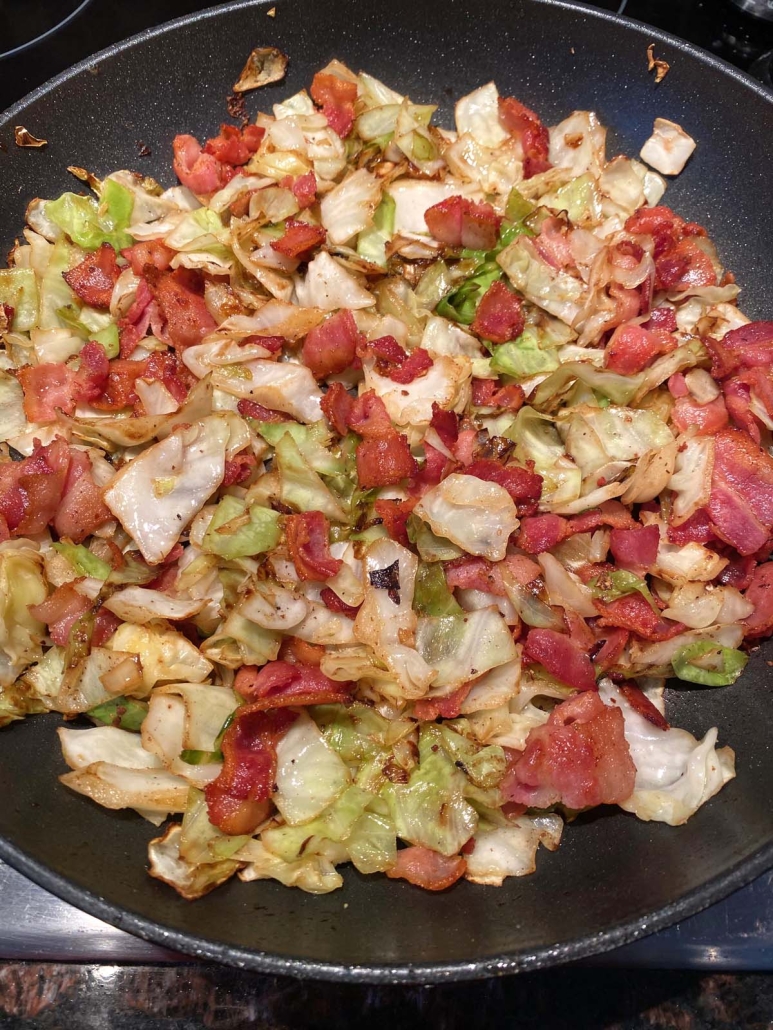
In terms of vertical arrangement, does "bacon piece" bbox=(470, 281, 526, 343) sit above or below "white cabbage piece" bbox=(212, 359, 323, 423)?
above

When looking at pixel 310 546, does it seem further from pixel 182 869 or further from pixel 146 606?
pixel 182 869

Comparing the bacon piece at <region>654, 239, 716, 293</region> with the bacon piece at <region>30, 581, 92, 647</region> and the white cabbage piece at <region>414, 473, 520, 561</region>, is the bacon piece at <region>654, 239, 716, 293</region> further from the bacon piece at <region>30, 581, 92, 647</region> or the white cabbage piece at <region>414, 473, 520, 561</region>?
the bacon piece at <region>30, 581, 92, 647</region>

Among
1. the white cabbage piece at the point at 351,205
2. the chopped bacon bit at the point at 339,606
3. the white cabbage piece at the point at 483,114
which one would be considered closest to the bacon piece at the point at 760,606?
the chopped bacon bit at the point at 339,606

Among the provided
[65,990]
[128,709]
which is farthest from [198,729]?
[65,990]

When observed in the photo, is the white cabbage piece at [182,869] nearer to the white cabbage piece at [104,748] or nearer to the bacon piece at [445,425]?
the white cabbage piece at [104,748]

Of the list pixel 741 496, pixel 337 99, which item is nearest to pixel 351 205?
pixel 337 99

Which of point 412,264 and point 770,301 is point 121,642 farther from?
point 770,301

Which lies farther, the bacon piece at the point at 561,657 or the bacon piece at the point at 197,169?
the bacon piece at the point at 197,169

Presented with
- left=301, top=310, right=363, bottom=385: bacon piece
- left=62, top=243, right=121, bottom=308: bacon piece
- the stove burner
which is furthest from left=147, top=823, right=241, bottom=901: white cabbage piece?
the stove burner
